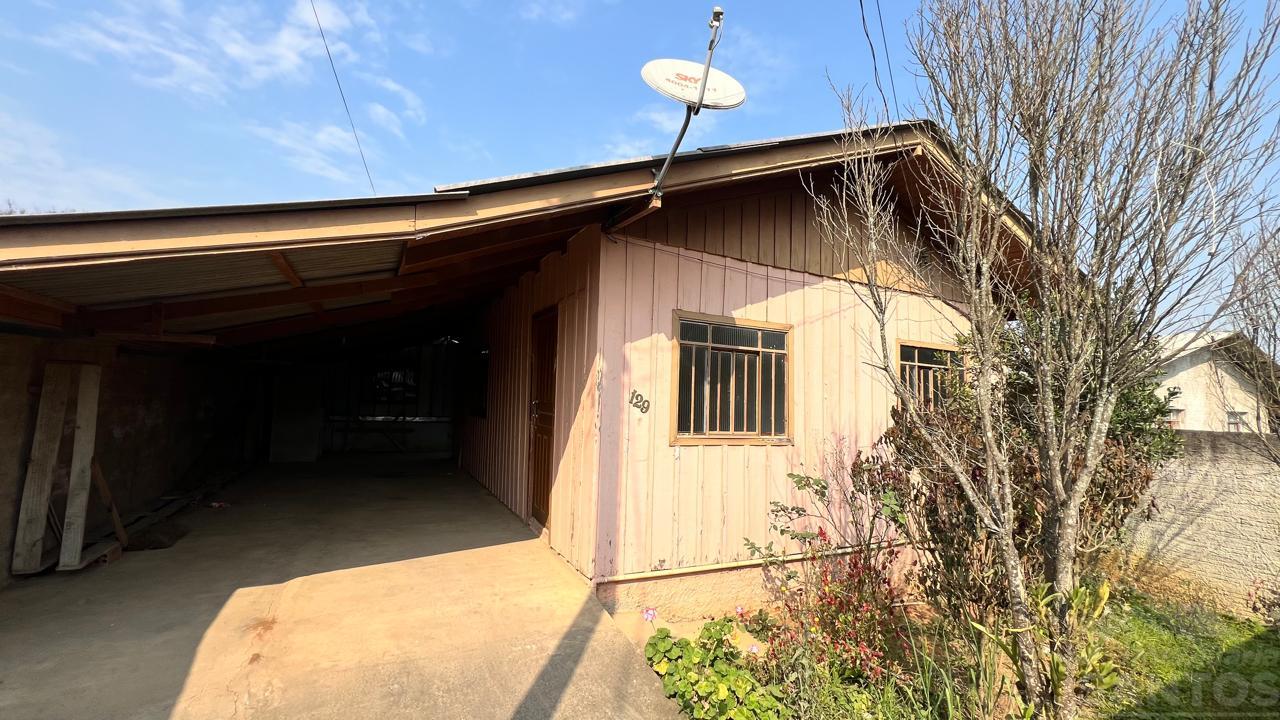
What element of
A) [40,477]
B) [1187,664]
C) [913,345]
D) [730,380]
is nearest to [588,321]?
[730,380]

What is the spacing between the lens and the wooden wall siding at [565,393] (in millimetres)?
3975

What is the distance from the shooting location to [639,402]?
398 centimetres

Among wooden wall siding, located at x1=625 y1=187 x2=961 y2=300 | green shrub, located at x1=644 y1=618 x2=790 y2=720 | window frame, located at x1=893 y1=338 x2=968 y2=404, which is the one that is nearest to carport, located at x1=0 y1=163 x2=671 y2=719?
green shrub, located at x1=644 y1=618 x2=790 y2=720

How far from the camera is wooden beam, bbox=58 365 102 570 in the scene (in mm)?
3928

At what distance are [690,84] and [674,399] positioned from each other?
2.12 m

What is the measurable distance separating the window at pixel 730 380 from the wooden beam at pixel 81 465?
4.45m

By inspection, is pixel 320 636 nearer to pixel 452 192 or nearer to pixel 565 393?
pixel 565 393

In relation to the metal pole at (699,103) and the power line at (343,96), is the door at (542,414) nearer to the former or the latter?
the metal pole at (699,103)

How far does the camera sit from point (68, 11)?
5590mm

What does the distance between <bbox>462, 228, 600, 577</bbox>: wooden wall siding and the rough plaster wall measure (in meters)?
4.38

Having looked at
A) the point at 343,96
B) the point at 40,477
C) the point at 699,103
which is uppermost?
the point at 343,96

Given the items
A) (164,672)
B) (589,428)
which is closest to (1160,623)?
(589,428)

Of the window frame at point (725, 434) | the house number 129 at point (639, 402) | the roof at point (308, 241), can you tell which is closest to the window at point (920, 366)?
the window frame at point (725, 434)

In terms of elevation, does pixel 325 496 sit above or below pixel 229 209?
below
